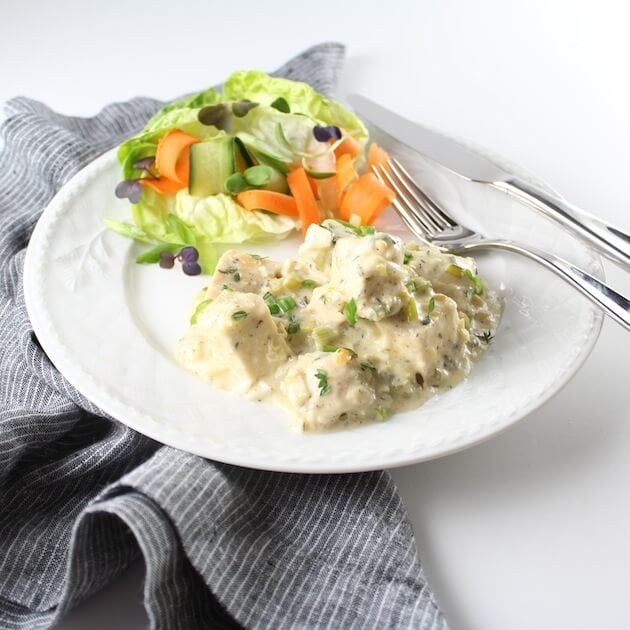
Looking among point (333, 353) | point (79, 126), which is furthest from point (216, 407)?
point (79, 126)

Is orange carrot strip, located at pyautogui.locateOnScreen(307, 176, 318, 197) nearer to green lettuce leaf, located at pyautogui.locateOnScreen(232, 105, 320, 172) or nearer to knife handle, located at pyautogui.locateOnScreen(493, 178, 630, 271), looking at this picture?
green lettuce leaf, located at pyautogui.locateOnScreen(232, 105, 320, 172)

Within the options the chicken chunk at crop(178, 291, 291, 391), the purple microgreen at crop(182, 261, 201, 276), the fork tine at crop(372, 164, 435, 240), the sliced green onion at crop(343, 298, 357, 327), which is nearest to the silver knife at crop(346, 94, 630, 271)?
the fork tine at crop(372, 164, 435, 240)

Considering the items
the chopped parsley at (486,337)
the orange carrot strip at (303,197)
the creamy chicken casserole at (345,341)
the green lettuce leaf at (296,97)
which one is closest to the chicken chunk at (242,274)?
the creamy chicken casserole at (345,341)

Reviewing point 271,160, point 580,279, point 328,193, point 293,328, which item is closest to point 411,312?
point 293,328

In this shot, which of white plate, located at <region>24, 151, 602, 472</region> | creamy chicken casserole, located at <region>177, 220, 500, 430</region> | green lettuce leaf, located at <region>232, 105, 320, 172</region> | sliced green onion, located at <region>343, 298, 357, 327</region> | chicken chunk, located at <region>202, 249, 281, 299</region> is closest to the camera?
white plate, located at <region>24, 151, 602, 472</region>

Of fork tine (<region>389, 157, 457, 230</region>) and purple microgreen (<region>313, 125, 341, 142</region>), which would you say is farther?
purple microgreen (<region>313, 125, 341, 142</region>)

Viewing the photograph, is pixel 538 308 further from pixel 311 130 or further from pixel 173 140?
pixel 173 140

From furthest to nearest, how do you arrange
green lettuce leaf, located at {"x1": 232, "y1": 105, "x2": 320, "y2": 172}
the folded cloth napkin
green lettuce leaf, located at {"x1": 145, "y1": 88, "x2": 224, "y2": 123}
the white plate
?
green lettuce leaf, located at {"x1": 145, "y1": 88, "x2": 224, "y2": 123}
green lettuce leaf, located at {"x1": 232, "y1": 105, "x2": 320, "y2": 172}
the white plate
the folded cloth napkin
